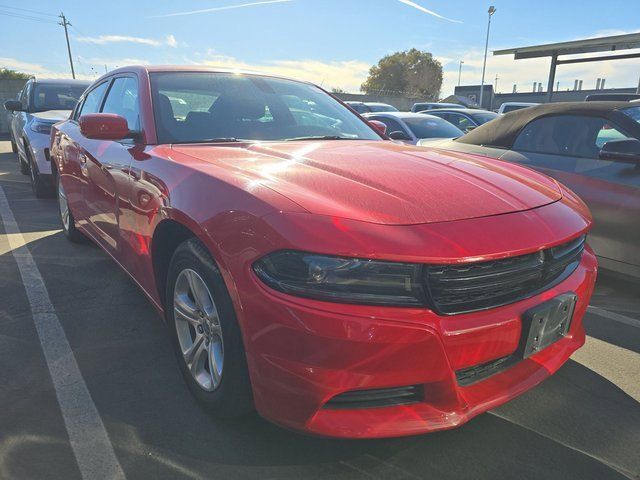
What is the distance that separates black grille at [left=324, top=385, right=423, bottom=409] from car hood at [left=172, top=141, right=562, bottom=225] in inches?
22.1

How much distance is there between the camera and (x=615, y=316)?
3285mm

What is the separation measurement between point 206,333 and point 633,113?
12.1 feet

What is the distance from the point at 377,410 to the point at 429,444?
0.51 meters

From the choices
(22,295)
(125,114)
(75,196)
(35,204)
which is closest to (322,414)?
(125,114)

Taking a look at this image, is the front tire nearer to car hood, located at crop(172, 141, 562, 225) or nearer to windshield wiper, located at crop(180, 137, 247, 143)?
car hood, located at crop(172, 141, 562, 225)

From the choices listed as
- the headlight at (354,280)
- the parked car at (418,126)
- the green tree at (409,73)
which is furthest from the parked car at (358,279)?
the green tree at (409,73)

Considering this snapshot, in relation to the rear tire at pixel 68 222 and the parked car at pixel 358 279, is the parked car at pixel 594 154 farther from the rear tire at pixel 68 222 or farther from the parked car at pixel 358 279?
the rear tire at pixel 68 222

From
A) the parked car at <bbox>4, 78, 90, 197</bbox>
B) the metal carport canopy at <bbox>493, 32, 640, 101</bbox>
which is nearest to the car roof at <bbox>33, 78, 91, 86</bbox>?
the parked car at <bbox>4, 78, 90, 197</bbox>

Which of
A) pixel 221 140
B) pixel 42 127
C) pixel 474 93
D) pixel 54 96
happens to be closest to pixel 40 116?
pixel 42 127

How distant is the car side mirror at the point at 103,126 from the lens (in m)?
2.54

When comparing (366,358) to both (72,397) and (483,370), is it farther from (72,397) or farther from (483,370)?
(72,397)

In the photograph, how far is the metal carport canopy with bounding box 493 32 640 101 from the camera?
51.3ft

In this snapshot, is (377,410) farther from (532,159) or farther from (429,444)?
(532,159)

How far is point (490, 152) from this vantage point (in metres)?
4.39
